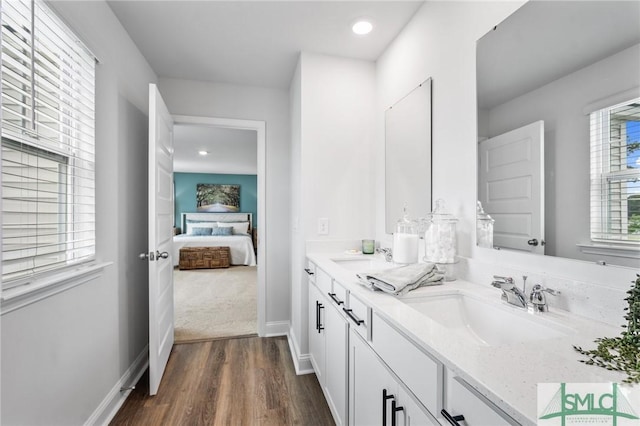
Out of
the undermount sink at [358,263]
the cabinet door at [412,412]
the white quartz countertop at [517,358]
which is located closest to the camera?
the white quartz countertop at [517,358]

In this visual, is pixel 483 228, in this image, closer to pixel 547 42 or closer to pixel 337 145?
pixel 547 42

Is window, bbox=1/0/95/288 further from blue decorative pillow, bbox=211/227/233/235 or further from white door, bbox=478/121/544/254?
blue decorative pillow, bbox=211/227/233/235

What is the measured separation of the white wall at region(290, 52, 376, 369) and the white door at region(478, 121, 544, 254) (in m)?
1.17

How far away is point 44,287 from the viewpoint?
124cm

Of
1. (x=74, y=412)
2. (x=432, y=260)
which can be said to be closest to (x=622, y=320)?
(x=432, y=260)

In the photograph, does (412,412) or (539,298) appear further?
(539,298)

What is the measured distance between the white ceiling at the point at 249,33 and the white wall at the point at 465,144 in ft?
0.94

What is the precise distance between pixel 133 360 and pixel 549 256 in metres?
2.61

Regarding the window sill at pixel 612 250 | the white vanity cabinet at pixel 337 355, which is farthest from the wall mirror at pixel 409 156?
the window sill at pixel 612 250

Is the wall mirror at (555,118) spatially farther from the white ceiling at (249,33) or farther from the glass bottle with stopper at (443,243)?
the white ceiling at (249,33)

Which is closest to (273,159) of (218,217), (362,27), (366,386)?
(362,27)

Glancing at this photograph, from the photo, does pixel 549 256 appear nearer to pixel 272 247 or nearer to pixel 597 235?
pixel 597 235

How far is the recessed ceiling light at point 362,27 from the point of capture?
199 cm

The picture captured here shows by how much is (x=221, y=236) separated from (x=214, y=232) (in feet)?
1.50
